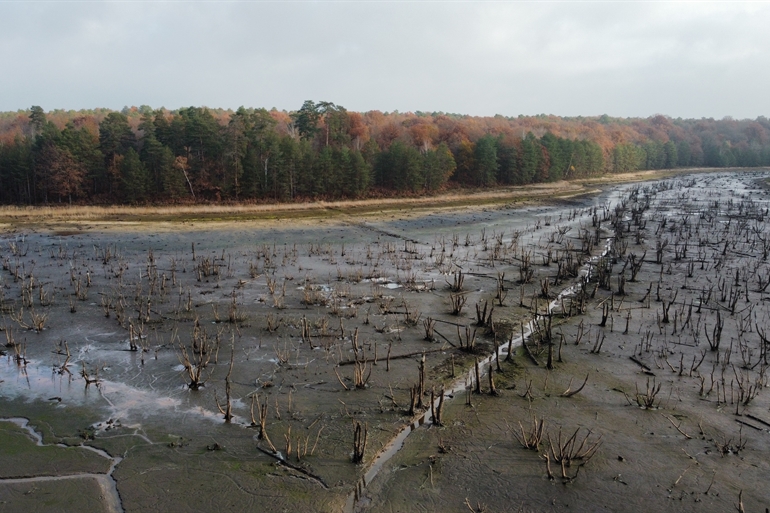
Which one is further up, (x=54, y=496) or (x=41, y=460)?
(x=41, y=460)

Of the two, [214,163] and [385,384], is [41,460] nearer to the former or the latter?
[385,384]

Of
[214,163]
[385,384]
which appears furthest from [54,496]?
[214,163]

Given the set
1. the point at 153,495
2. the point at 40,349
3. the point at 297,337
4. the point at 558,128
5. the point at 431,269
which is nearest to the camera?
the point at 153,495

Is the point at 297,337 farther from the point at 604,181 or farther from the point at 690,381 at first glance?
the point at 604,181

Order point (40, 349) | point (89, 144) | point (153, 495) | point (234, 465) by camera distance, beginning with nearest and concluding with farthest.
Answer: point (153, 495), point (234, 465), point (40, 349), point (89, 144)

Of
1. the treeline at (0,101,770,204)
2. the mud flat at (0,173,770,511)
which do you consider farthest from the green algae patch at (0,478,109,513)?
the treeline at (0,101,770,204)


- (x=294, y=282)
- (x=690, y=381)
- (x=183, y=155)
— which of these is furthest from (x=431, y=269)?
(x=183, y=155)

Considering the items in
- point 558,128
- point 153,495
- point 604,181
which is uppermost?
point 558,128

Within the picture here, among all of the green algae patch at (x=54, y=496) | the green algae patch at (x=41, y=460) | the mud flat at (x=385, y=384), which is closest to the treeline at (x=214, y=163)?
the mud flat at (x=385, y=384)
